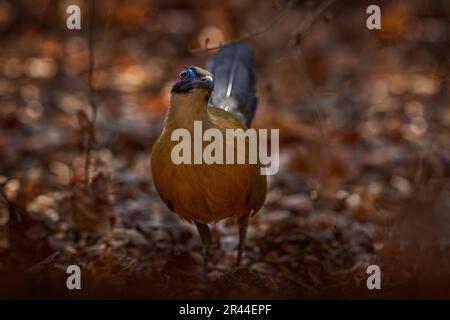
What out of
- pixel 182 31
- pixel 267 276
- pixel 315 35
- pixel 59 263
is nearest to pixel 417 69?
pixel 315 35

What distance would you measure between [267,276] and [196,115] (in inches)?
52.3

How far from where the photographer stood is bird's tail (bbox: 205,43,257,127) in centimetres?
527

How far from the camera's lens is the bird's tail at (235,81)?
5.27 metres

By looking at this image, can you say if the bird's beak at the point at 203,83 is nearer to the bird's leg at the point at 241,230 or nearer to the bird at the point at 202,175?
the bird at the point at 202,175

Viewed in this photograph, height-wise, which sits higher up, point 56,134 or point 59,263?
point 56,134

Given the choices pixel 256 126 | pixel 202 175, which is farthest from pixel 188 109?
pixel 256 126

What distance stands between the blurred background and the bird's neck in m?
0.84

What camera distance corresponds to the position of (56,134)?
7.53 meters

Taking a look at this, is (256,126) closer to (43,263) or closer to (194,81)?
(194,81)

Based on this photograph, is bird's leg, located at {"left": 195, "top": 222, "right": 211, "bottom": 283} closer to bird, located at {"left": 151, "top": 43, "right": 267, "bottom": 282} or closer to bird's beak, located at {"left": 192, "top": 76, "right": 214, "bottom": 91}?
bird, located at {"left": 151, "top": 43, "right": 267, "bottom": 282}

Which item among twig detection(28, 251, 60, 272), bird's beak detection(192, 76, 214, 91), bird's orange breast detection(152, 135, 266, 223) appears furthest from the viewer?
bird's orange breast detection(152, 135, 266, 223)

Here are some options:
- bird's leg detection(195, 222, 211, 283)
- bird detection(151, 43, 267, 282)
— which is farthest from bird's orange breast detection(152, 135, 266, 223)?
bird's leg detection(195, 222, 211, 283)
